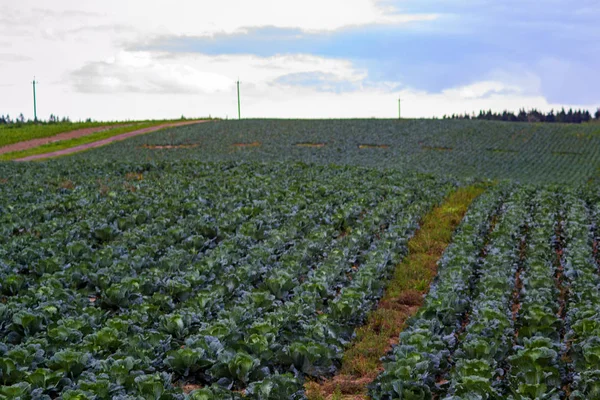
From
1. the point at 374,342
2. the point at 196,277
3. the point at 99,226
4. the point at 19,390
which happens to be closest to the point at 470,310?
the point at 374,342

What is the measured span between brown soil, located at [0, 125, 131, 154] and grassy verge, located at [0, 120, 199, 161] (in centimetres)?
154

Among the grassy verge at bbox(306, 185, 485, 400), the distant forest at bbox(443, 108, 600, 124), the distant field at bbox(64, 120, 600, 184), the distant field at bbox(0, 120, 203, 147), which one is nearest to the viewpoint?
the grassy verge at bbox(306, 185, 485, 400)

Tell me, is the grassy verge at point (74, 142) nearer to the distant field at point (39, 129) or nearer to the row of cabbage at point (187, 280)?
the distant field at point (39, 129)

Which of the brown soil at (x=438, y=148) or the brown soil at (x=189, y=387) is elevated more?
the brown soil at (x=438, y=148)

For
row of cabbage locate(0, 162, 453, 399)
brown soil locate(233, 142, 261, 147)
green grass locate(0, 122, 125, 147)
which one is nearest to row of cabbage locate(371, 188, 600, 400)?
row of cabbage locate(0, 162, 453, 399)

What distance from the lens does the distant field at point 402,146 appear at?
40.6 metres

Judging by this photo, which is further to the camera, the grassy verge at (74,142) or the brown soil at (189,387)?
the grassy verge at (74,142)

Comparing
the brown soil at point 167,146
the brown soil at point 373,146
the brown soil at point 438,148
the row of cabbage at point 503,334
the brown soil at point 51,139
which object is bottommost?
the row of cabbage at point 503,334

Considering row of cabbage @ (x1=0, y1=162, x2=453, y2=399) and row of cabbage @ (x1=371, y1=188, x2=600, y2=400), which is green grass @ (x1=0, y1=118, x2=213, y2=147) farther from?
row of cabbage @ (x1=371, y1=188, x2=600, y2=400)

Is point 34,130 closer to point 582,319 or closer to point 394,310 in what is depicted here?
point 394,310

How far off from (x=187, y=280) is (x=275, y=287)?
1525mm

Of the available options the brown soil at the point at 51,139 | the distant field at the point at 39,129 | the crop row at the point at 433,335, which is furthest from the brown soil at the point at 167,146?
the crop row at the point at 433,335

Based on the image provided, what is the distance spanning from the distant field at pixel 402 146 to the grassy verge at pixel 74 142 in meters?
5.46

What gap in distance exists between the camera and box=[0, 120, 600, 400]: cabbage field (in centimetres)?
734
